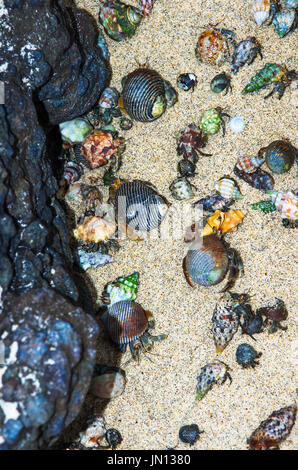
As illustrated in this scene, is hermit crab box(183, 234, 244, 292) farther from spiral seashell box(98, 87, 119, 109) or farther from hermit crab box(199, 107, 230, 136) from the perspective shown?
spiral seashell box(98, 87, 119, 109)

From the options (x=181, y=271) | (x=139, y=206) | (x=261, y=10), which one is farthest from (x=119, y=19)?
(x=181, y=271)

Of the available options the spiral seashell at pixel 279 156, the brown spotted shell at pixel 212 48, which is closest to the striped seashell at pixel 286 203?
the spiral seashell at pixel 279 156

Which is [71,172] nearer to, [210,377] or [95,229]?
[95,229]

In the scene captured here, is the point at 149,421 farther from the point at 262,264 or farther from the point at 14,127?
the point at 14,127

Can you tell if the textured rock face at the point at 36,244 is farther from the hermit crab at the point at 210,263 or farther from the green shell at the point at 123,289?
the hermit crab at the point at 210,263

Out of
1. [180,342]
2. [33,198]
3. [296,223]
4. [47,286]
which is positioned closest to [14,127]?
[33,198]
